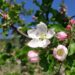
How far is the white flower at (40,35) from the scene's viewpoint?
1.95m

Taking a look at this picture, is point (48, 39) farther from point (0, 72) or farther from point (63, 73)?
point (0, 72)

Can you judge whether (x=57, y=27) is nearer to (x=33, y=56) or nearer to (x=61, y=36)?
(x=61, y=36)

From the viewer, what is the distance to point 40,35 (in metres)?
2.08

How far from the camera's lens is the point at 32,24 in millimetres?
2254

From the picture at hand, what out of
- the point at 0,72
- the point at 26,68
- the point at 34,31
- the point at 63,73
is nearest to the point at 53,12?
the point at 34,31

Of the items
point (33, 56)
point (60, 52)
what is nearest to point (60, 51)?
point (60, 52)

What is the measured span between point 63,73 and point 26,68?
17.0ft

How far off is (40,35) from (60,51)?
20cm

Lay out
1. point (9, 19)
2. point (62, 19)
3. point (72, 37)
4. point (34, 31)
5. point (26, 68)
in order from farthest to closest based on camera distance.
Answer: point (26, 68) → point (9, 19) → point (62, 19) → point (34, 31) → point (72, 37)

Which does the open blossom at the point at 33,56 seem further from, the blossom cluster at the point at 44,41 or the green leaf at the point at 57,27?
the green leaf at the point at 57,27

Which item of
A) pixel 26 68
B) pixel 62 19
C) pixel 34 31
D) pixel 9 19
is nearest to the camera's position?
pixel 34 31

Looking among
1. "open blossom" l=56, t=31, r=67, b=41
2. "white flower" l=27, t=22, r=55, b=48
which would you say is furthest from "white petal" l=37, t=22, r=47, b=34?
"open blossom" l=56, t=31, r=67, b=41

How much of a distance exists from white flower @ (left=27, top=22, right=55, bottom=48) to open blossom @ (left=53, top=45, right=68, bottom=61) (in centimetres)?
6

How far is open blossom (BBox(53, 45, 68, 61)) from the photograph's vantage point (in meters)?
1.90
